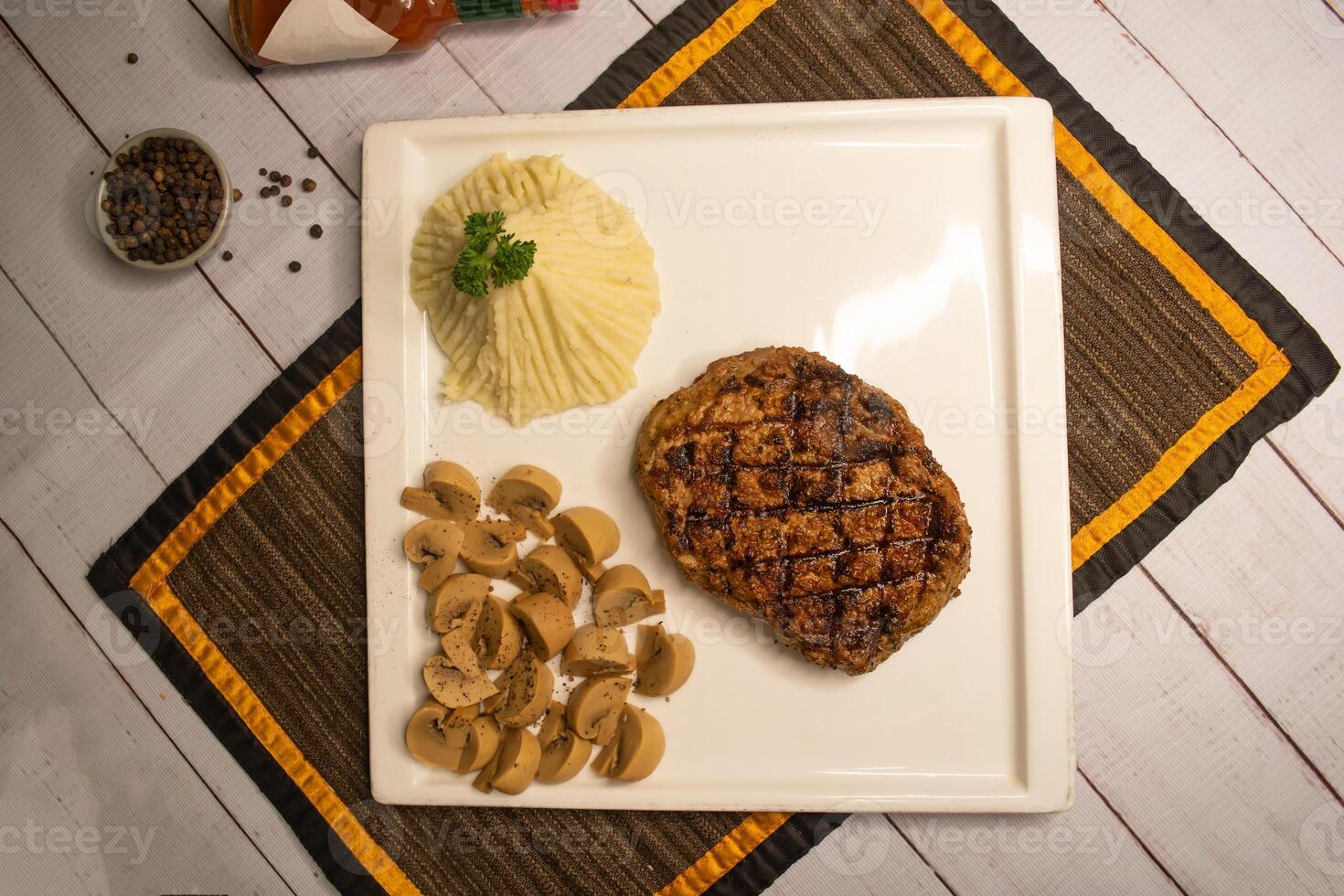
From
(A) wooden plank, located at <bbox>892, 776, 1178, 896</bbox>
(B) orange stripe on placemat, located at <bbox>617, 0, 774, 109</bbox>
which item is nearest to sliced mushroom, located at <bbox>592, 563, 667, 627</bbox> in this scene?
(A) wooden plank, located at <bbox>892, 776, 1178, 896</bbox>

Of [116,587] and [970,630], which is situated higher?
[970,630]

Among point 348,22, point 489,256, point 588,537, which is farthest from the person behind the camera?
point 348,22

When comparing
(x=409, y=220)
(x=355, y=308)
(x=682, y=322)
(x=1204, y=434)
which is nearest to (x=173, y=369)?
(x=355, y=308)

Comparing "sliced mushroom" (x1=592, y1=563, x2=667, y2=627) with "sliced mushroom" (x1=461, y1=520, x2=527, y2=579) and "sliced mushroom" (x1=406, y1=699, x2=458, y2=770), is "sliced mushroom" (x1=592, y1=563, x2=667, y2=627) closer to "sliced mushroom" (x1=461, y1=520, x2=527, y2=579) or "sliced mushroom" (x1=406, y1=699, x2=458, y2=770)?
"sliced mushroom" (x1=461, y1=520, x2=527, y2=579)

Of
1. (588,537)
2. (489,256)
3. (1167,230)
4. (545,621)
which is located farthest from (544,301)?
(1167,230)

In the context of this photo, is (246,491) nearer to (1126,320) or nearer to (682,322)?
(682,322)

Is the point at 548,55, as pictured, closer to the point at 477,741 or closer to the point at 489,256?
the point at 489,256
